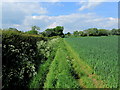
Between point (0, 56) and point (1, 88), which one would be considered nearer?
point (0, 56)

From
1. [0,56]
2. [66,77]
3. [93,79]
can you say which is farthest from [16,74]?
[93,79]

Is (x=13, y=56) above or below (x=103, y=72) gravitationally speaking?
above

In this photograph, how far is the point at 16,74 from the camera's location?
5.05 m

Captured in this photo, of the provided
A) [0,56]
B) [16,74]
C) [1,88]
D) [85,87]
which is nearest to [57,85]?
[85,87]

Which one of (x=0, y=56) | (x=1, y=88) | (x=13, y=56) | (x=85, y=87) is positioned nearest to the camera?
(x=0, y=56)

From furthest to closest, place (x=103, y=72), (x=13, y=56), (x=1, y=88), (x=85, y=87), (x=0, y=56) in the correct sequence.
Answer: (x=103, y=72) < (x=13, y=56) < (x=85, y=87) < (x=1, y=88) < (x=0, y=56)

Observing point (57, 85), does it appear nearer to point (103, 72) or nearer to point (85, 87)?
point (85, 87)

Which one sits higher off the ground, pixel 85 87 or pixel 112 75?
pixel 112 75

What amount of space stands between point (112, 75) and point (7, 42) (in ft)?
14.1

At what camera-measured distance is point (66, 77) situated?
5379mm

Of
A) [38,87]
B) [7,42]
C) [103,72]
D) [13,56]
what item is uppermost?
[7,42]

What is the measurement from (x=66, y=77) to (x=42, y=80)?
1093 mm

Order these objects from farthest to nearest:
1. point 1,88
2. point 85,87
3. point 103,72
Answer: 1. point 103,72
2. point 85,87
3. point 1,88

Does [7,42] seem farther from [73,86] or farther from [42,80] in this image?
[73,86]
